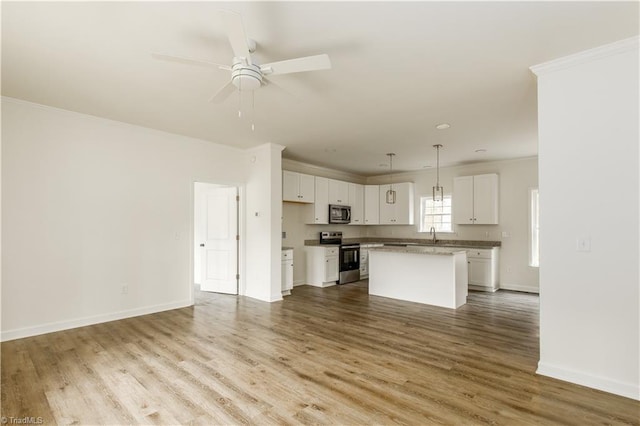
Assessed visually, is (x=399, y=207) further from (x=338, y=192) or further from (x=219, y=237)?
(x=219, y=237)

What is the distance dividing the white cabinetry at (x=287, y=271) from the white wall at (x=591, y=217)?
13.6 feet

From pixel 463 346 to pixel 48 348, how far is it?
14.2 ft

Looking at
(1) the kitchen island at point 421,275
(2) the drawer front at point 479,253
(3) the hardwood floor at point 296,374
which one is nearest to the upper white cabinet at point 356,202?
(1) the kitchen island at point 421,275

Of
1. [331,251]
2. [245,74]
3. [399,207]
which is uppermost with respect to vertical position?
[245,74]

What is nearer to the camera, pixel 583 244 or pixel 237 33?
pixel 237 33

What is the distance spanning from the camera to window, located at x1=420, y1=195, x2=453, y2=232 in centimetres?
772

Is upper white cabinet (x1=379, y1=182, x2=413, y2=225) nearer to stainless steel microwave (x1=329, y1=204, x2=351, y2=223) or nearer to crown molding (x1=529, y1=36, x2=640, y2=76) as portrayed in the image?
stainless steel microwave (x1=329, y1=204, x2=351, y2=223)

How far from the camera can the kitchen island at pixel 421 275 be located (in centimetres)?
514

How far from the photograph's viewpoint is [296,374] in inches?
112

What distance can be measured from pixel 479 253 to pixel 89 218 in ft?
Answer: 21.8

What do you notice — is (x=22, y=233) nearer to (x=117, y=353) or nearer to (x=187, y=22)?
(x=117, y=353)

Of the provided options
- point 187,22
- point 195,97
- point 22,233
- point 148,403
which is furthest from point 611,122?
point 22,233

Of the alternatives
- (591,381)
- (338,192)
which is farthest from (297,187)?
(591,381)

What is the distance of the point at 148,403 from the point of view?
7.81 feet
